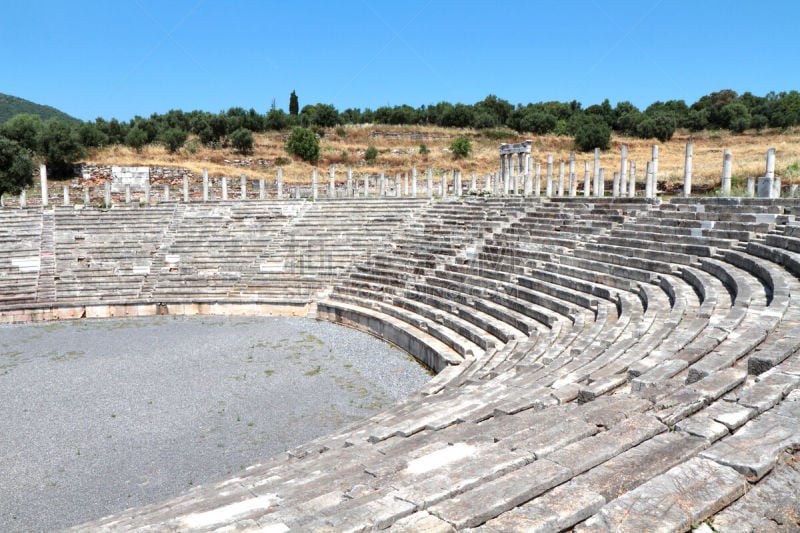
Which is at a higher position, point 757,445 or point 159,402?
point 757,445

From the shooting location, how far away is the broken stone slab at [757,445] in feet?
12.6

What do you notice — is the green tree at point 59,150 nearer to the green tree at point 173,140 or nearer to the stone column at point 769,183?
the green tree at point 173,140

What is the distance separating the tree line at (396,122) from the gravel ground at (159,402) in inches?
1097

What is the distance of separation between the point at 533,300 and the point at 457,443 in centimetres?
997

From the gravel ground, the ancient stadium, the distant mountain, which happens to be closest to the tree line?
the ancient stadium

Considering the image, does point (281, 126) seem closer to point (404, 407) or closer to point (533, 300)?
point (533, 300)

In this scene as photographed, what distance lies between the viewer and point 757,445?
4.12m

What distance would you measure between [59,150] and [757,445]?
46.5 m

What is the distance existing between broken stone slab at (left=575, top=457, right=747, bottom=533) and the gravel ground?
626 centimetres

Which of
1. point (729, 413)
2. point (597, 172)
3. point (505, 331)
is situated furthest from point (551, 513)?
point (597, 172)

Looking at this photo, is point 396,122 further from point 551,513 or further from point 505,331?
point 551,513

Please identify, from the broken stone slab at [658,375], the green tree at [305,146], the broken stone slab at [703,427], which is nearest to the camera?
the broken stone slab at [703,427]

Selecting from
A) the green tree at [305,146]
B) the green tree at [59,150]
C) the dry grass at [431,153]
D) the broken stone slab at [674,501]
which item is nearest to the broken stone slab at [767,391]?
the broken stone slab at [674,501]

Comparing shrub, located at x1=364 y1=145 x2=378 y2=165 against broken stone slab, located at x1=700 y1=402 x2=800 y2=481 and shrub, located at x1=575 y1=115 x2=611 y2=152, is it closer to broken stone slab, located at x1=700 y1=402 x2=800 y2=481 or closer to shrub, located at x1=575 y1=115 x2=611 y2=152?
shrub, located at x1=575 y1=115 x2=611 y2=152
